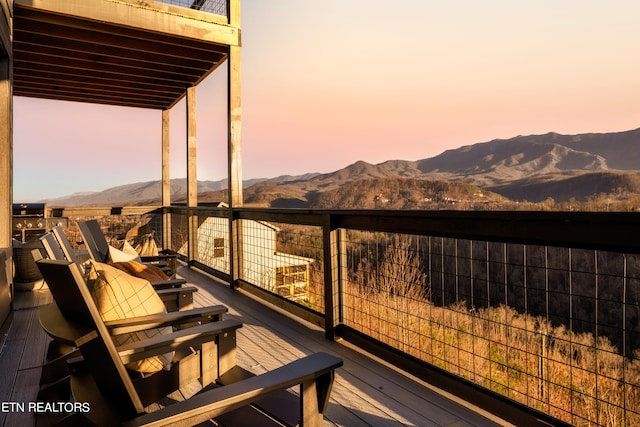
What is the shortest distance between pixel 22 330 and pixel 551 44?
59.2 meters

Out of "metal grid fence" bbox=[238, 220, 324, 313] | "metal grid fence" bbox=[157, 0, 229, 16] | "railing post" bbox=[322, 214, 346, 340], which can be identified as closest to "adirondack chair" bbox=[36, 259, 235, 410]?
"railing post" bbox=[322, 214, 346, 340]

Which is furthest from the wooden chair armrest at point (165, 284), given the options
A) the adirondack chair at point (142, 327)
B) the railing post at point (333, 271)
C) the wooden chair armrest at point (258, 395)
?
the wooden chair armrest at point (258, 395)

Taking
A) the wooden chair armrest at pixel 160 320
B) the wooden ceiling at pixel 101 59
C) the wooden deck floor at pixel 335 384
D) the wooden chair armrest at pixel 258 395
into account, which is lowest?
the wooden deck floor at pixel 335 384

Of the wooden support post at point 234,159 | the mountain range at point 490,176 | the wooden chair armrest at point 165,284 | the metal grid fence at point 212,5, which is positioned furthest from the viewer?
the mountain range at point 490,176

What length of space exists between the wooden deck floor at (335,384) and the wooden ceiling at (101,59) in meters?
3.62

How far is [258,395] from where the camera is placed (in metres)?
1.14

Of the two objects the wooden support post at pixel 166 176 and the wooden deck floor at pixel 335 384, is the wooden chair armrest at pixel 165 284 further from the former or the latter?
the wooden support post at pixel 166 176

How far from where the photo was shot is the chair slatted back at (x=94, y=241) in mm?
3391

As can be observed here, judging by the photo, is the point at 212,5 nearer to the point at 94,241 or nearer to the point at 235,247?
the point at 235,247

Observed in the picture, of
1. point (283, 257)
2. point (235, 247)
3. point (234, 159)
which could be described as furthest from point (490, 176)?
point (235, 247)

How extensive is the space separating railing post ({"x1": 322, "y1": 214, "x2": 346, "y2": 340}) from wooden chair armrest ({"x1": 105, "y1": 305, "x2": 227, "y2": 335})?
130cm

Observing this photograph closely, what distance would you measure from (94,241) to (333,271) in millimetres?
2307

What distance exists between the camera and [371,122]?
53.3 meters

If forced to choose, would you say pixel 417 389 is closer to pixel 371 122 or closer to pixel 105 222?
pixel 105 222
